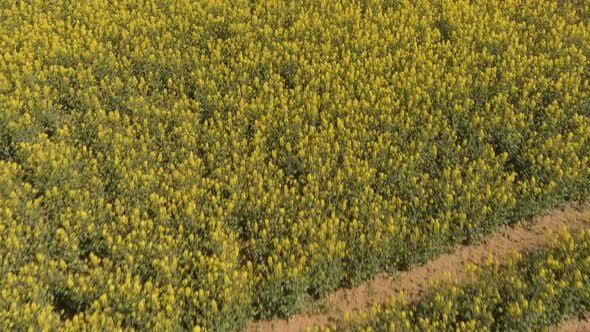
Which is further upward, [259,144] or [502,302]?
[259,144]

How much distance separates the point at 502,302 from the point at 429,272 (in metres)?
0.90

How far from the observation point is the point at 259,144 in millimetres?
6441

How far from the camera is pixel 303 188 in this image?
233 inches

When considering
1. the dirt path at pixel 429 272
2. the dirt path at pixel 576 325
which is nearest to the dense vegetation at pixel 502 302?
the dirt path at pixel 576 325

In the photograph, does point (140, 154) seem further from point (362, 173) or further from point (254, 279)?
point (362, 173)

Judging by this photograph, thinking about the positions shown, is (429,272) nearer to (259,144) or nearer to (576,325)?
(576,325)

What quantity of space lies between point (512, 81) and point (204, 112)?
3.92 meters

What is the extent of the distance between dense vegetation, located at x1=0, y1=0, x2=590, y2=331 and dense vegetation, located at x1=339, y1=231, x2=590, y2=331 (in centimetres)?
56

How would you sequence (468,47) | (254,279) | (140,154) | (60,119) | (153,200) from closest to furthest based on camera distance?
(254,279) → (153,200) → (140,154) → (60,119) → (468,47)

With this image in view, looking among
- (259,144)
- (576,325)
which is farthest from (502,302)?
(259,144)

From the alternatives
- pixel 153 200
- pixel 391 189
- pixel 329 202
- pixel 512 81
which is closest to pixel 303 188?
pixel 329 202

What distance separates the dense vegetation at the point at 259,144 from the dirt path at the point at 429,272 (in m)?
0.15

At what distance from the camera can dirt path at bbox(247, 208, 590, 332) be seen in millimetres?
5238

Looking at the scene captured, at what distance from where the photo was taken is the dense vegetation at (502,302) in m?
4.72
